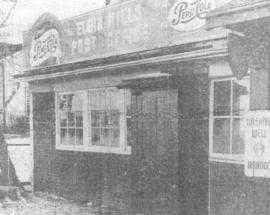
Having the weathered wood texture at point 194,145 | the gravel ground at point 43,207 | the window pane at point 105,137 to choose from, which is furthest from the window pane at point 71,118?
the weathered wood texture at point 194,145

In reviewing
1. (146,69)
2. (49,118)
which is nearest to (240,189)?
(146,69)

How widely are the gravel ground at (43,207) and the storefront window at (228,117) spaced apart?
309cm

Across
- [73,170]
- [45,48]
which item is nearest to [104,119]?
[73,170]

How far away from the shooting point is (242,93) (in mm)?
6746

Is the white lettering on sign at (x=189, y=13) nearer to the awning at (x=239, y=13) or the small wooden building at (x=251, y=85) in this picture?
the small wooden building at (x=251, y=85)

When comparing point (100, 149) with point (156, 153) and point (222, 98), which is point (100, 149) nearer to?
point (156, 153)

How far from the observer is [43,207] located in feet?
31.2

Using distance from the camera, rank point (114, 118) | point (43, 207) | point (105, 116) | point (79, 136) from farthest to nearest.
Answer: point (79, 136)
point (43, 207)
point (105, 116)
point (114, 118)

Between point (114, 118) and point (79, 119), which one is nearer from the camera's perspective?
point (114, 118)

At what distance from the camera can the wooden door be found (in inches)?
295

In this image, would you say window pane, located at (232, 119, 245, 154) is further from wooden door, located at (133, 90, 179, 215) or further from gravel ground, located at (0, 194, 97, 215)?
gravel ground, located at (0, 194, 97, 215)

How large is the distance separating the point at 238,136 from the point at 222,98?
0.65 metres

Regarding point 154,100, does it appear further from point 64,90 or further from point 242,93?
point 64,90

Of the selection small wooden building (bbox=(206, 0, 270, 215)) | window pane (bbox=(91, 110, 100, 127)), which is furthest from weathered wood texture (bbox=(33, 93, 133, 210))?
small wooden building (bbox=(206, 0, 270, 215))
